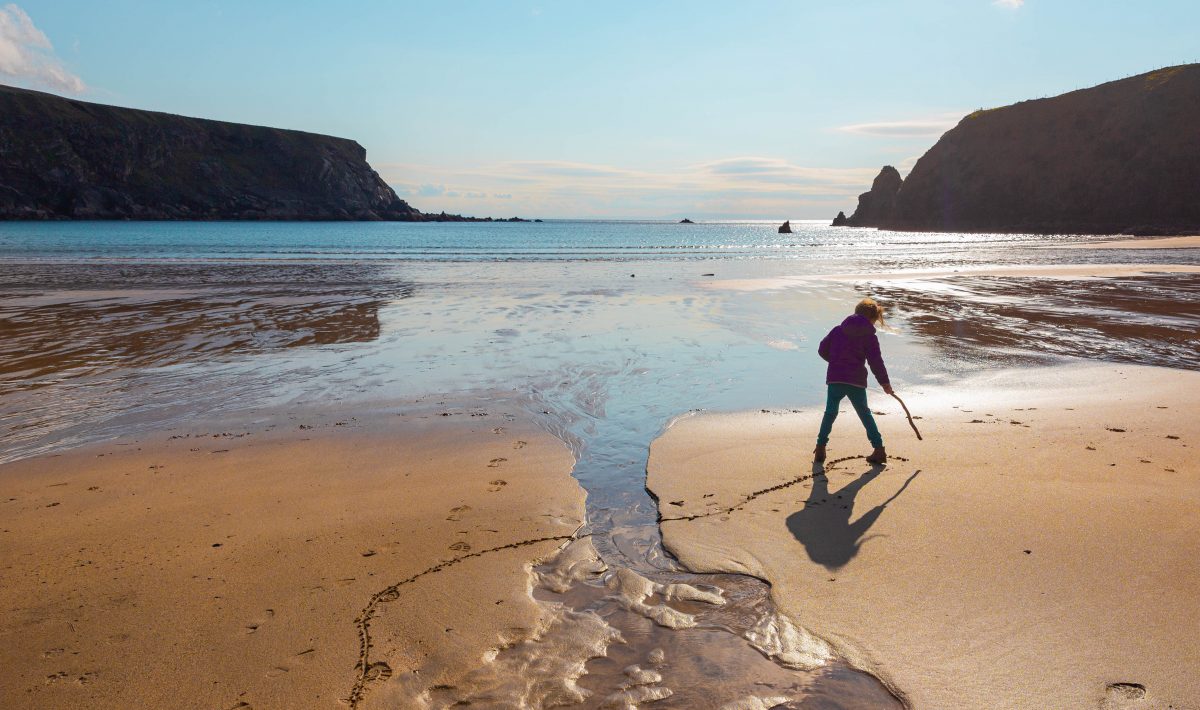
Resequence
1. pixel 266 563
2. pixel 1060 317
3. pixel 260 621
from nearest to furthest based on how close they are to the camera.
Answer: pixel 260 621 → pixel 266 563 → pixel 1060 317

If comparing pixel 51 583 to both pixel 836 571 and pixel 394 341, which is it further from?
pixel 394 341

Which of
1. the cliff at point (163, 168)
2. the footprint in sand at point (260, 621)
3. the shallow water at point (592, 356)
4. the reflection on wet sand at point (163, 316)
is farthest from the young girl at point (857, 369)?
the cliff at point (163, 168)

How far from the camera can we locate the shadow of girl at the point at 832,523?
4.68 metres

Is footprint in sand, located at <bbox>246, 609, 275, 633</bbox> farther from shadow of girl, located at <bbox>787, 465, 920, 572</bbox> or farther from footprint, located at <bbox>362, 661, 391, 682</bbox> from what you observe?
shadow of girl, located at <bbox>787, 465, 920, 572</bbox>

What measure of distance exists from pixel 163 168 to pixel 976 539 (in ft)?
594

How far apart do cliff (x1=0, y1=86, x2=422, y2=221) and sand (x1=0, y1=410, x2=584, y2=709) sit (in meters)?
150

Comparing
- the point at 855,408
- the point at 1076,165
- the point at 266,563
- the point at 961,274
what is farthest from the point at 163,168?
the point at 855,408

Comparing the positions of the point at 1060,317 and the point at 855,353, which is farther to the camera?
the point at 1060,317

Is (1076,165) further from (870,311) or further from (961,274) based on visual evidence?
(870,311)

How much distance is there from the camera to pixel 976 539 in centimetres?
477

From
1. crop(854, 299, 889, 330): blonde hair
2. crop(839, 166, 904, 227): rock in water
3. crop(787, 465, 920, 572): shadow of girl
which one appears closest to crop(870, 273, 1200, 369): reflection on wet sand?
crop(854, 299, 889, 330): blonde hair

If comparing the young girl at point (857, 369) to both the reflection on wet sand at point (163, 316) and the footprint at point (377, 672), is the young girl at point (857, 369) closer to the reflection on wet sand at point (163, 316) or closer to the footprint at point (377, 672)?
the footprint at point (377, 672)

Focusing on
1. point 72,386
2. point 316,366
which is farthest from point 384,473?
point 72,386

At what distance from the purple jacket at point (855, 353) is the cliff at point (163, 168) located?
505 ft
